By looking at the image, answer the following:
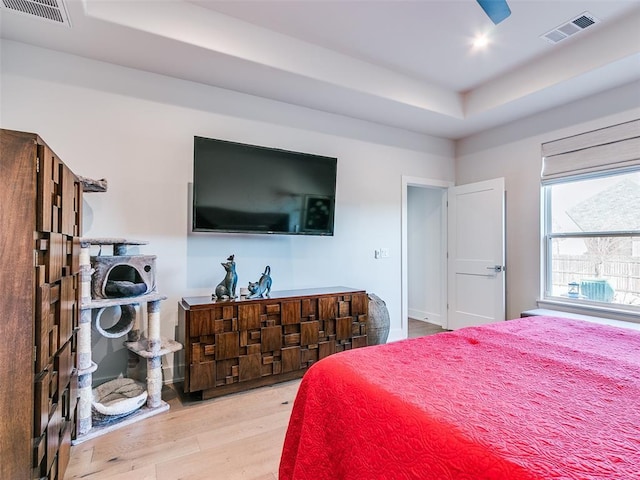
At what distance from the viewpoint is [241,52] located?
2.69 m

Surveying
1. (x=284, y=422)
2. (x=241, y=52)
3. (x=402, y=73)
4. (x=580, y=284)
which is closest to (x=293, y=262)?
(x=284, y=422)

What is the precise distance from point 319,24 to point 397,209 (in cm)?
230

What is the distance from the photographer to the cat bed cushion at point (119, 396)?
2240mm

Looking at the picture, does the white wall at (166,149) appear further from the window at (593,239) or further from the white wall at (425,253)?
the window at (593,239)

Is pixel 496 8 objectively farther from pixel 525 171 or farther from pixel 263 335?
pixel 263 335

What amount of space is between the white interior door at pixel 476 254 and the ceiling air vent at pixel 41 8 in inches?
168

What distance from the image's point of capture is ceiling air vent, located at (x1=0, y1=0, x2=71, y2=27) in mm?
2076

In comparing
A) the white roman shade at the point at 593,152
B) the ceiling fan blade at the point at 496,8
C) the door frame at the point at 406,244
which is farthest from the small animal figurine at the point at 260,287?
the white roman shade at the point at 593,152

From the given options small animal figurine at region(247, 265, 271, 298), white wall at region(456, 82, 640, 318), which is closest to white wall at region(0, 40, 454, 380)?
small animal figurine at region(247, 265, 271, 298)

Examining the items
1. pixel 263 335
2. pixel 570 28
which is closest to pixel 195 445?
pixel 263 335

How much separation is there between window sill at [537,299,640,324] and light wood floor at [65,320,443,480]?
2.95m

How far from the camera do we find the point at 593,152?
3363 millimetres

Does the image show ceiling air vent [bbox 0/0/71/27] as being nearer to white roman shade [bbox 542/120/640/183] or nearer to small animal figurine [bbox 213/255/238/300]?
small animal figurine [bbox 213/255/238/300]

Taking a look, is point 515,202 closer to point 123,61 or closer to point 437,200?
point 437,200
